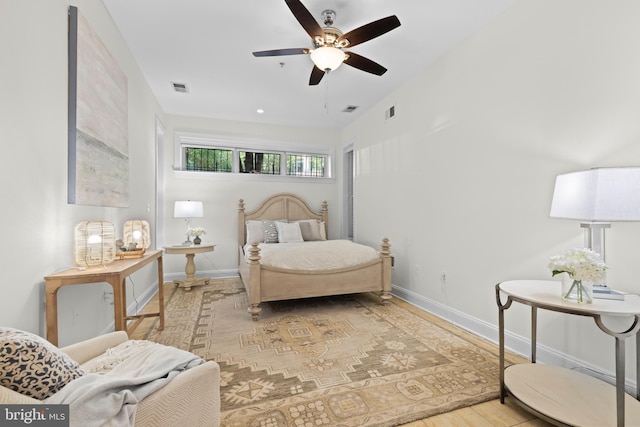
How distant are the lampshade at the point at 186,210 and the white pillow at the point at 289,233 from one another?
1289 mm

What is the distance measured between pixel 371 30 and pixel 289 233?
321cm

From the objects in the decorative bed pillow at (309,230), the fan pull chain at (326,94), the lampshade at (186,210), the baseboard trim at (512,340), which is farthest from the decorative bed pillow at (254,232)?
the baseboard trim at (512,340)

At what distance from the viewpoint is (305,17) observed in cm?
208

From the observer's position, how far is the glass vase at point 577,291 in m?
1.46

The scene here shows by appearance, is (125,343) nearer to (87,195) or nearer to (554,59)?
(87,195)

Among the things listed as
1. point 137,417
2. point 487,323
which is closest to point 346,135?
point 487,323

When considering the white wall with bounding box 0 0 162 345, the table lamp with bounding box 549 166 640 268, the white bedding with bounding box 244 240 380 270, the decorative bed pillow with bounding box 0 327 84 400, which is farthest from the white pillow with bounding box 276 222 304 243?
the decorative bed pillow with bounding box 0 327 84 400

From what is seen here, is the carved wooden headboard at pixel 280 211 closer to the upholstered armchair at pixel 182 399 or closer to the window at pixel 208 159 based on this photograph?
the window at pixel 208 159

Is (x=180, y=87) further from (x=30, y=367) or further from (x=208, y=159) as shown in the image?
(x=30, y=367)

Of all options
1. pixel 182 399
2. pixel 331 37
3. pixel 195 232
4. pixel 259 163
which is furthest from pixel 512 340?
pixel 259 163

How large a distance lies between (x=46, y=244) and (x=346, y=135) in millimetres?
4828

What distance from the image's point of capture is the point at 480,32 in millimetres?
2705

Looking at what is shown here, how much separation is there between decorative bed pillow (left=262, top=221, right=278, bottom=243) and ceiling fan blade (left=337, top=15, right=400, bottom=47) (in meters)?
3.13

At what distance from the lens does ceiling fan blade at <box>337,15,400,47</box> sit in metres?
2.10
